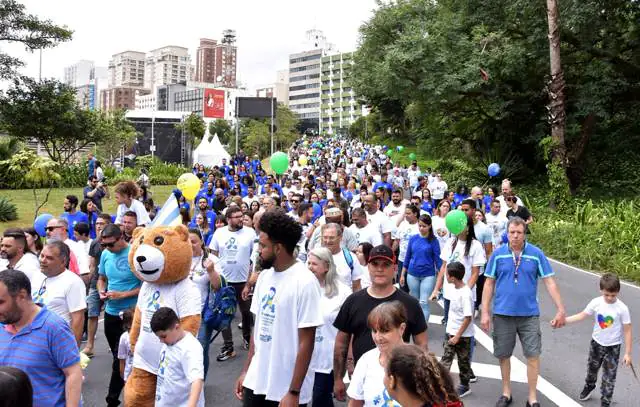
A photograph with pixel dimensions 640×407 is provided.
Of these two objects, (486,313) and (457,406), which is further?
(486,313)

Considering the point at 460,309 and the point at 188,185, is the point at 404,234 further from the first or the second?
the point at 188,185

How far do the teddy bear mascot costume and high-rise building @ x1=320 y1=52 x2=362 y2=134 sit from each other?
12594 centimetres

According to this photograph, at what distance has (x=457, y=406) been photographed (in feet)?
8.23

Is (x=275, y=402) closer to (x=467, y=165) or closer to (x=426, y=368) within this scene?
(x=426, y=368)

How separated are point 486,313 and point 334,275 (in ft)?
5.72

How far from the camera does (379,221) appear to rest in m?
9.31

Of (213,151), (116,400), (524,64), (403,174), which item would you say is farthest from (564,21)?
(213,151)

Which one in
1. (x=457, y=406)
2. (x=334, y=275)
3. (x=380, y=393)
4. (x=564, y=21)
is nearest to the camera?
(x=457, y=406)

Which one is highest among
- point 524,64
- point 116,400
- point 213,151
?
point 524,64

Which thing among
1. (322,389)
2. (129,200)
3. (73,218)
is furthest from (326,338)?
(73,218)

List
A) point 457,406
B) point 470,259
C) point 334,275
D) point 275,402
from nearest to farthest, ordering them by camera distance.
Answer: point 457,406 < point 275,402 < point 334,275 < point 470,259

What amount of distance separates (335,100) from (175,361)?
136546mm

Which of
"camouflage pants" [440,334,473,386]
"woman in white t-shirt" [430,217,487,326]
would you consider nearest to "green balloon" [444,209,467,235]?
"woman in white t-shirt" [430,217,487,326]

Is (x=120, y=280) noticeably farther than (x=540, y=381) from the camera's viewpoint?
No
